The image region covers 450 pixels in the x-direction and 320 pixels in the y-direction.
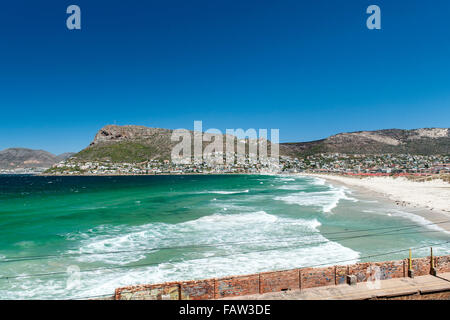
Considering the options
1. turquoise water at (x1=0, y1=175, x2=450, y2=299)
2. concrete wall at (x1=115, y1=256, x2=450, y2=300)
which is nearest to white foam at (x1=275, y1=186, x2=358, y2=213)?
turquoise water at (x1=0, y1=175, x2=450, y2=299)

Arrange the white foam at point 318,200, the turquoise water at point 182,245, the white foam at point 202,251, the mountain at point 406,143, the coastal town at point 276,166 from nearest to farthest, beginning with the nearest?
the white foam at point 202,251 → the turquoise water at point 182,245 → the white foam at point 318,200 → the coastal town at point 276,166 → the mountain at point 406,143

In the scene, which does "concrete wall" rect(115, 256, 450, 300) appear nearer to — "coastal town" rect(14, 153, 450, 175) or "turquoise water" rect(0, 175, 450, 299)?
"turquoise water" rect(0, 175, 450, 299)

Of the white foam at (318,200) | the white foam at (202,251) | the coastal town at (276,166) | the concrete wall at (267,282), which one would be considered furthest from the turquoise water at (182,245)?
the coastal town at (276,166)

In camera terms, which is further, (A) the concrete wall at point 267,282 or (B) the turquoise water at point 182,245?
(B) the turquoise water at point 182,245

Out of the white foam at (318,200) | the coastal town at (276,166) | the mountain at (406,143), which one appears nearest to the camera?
the white foam at (318,200)

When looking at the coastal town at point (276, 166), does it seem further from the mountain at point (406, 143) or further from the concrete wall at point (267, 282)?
the concrete wall at point (267, 282)

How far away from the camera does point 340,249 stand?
16.8m

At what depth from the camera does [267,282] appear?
8.62 m

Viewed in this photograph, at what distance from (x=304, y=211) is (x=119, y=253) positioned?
67.3 feet

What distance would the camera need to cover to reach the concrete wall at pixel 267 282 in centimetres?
794

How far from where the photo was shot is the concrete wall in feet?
Answer: 26.1

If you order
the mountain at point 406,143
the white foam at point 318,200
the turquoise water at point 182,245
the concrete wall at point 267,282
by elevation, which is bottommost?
the white foam at point 318,200
